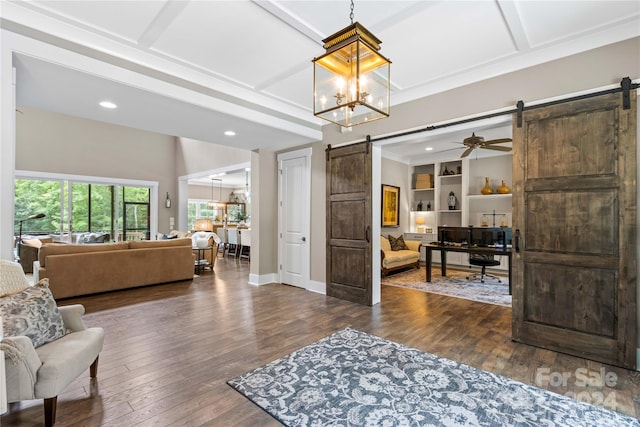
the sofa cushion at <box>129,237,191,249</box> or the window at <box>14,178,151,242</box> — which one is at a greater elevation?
the window at <box>14,178,151,242</box>

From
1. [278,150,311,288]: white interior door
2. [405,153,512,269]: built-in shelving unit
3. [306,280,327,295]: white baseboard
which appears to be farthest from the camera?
[405,153,512,269]: built-in shelving unit

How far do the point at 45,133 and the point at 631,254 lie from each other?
39.0 ft

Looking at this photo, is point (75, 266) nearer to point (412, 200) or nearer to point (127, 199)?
point (127, 199)

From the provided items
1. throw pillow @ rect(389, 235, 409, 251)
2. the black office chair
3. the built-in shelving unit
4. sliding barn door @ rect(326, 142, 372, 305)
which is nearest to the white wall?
throw pillow @ rect(389, 235, 409, 251)

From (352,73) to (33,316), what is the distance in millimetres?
2637

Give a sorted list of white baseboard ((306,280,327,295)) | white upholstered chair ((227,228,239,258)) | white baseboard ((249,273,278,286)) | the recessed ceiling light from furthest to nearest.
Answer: white upholstered chair ((227,228,239,258)), white baseboard ((249,273,278,286)), white baseboard ((306,280,327,295)), the recessed ceiling light

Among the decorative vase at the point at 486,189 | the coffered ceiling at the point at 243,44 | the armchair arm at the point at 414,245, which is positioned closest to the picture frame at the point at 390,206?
the armchair arm at the point at 414,245

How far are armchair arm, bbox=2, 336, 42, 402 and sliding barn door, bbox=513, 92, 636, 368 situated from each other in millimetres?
3851

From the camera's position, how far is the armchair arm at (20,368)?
1627 millimetres

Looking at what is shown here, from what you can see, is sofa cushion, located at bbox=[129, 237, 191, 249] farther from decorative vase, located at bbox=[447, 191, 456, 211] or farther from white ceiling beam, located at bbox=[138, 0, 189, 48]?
decorative vase, located at bbox=[447, 191, 456, 211]

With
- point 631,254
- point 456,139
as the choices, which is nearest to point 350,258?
point 631,254

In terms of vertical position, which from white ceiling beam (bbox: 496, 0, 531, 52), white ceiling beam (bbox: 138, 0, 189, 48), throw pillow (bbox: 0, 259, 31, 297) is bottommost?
throw pillow (bbox: 0, 259, 31, 297)

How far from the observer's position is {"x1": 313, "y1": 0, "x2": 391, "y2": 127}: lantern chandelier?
202 cm

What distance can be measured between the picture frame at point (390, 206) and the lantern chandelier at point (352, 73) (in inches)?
195
